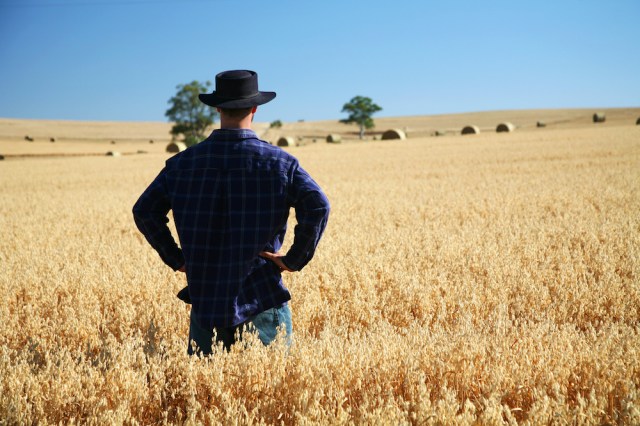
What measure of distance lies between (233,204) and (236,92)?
0.58m

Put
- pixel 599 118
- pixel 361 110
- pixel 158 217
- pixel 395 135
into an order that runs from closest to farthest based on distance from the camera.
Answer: pixel 158 217 < pixel 395 135 < pixel 599 118 < pixel 361 110

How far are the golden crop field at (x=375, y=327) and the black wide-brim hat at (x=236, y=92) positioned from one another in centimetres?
128

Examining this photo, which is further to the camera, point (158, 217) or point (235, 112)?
point (158, 217)

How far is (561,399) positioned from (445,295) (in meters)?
2.15

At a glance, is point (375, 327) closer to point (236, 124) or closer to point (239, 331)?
point (239, 331)

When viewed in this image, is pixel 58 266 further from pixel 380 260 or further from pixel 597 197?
pixel 597 197

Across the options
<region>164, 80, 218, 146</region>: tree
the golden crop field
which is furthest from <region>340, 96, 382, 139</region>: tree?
the golden crop field

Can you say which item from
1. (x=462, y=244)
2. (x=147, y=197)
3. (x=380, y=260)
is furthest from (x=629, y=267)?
(x=147, y=197)

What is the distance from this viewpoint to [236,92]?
2.51m

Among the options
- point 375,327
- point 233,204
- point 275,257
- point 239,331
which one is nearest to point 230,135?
point 233,204

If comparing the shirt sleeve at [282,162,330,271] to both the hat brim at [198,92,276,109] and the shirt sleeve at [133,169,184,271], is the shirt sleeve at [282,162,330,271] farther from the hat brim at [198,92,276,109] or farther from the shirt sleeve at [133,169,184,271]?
the shirt sleeve at [133,169,184,271]

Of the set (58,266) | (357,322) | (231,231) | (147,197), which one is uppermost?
(147,197)

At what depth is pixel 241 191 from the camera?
2498 millimetres

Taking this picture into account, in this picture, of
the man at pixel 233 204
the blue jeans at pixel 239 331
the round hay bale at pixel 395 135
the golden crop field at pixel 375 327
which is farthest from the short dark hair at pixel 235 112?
the round hay bale at pixel 395 135
